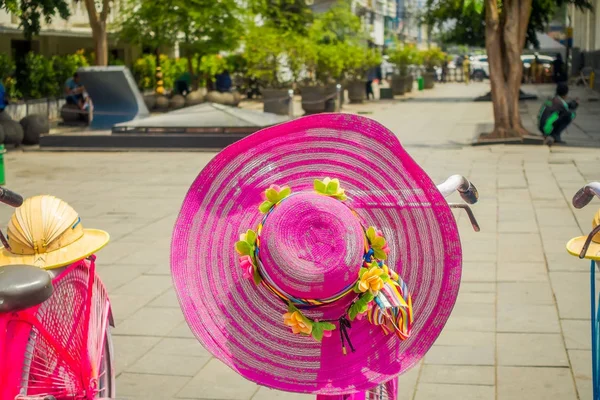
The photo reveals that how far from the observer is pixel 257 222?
2.85m

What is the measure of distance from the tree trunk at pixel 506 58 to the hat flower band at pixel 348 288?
17.2 meters

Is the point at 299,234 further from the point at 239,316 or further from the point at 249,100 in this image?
the point at 249,100

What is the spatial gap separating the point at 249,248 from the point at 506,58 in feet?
58.6

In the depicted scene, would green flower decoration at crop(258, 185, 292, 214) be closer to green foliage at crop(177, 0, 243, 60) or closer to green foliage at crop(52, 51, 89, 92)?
green foliage at crop(52, 51, 89, 92)

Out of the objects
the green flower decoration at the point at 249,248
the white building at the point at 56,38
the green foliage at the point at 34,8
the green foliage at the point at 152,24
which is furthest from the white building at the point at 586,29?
the green flower decoration at the point at 249,248

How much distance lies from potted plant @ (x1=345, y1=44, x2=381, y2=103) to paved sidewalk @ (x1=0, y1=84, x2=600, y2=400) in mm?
17524

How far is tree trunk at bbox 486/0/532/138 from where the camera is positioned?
1933cm

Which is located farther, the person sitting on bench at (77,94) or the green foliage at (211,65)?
the green foliage at (211,65)

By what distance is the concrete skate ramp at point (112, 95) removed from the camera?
23344mm

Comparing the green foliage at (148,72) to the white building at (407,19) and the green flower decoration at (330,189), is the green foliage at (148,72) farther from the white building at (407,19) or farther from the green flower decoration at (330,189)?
the white building at (407,19)

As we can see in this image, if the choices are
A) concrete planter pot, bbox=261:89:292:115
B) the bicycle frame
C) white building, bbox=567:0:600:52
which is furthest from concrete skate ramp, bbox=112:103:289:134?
white building, bbox=567:0:600:52

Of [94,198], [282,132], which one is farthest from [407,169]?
[94,198]

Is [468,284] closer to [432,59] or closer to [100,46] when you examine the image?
[100,46]

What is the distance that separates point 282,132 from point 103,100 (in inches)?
858
